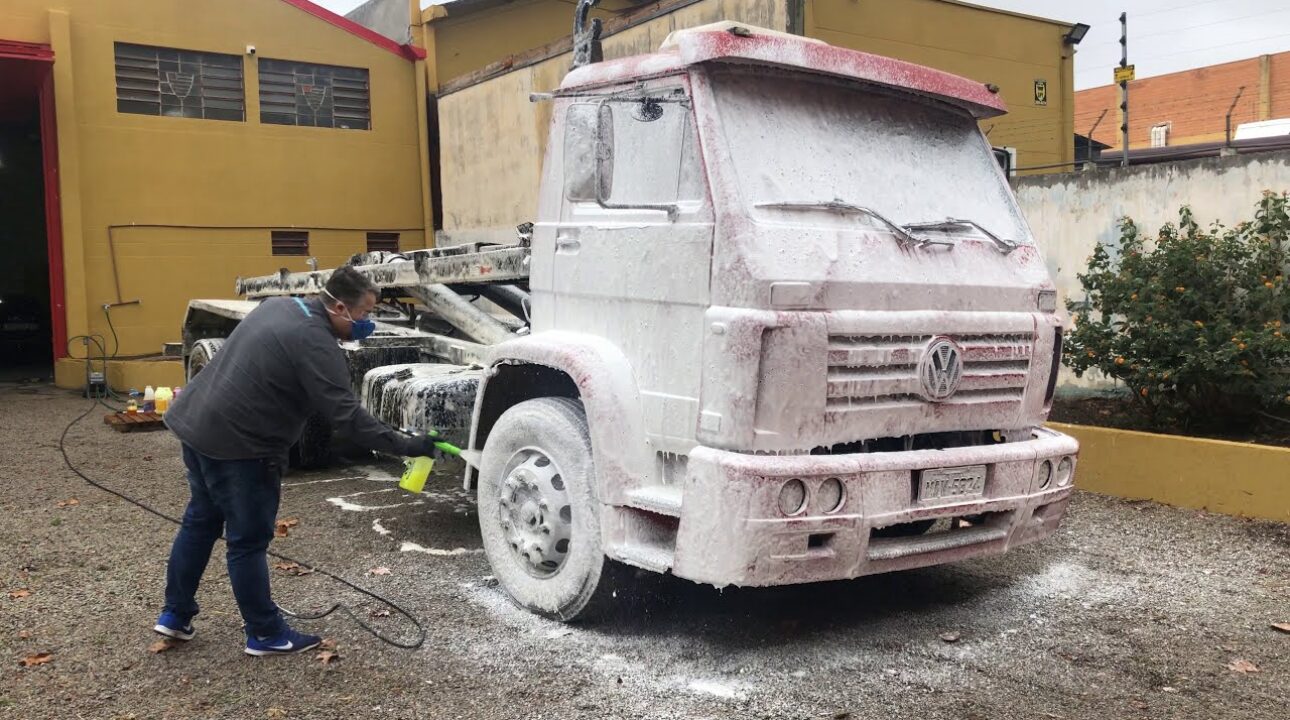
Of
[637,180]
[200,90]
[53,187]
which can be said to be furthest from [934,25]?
[53,187]

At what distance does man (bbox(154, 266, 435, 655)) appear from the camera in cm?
413

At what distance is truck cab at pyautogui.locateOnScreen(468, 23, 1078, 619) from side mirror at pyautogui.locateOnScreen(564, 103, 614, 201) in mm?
10

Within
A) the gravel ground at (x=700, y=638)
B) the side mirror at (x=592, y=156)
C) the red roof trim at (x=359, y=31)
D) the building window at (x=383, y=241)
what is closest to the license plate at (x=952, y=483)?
the gravel ground at (x=700, y=638)

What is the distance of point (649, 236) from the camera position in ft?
14.1

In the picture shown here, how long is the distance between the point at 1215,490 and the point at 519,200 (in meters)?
10.8

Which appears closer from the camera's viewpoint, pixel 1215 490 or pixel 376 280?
pixel 1215 490

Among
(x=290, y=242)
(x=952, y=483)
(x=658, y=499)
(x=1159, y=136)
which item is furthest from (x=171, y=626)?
(x=1159, y=136)

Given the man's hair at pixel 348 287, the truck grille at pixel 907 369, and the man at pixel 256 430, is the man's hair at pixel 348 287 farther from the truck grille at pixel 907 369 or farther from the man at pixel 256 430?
the truck grille at pixel 907 369

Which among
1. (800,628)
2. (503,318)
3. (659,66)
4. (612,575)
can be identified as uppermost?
(659,66)

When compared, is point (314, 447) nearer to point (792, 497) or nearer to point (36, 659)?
point (36, 659)

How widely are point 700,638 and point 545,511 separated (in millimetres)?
850

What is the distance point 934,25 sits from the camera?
12.5m

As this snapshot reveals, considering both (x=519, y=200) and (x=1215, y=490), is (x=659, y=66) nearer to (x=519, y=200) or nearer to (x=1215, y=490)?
(x=1215, y=490)

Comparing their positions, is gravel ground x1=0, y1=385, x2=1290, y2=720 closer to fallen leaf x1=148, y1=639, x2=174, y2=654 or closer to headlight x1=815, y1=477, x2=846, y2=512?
fallen leaf x1=148, y1=639, x2=174, y2=654
